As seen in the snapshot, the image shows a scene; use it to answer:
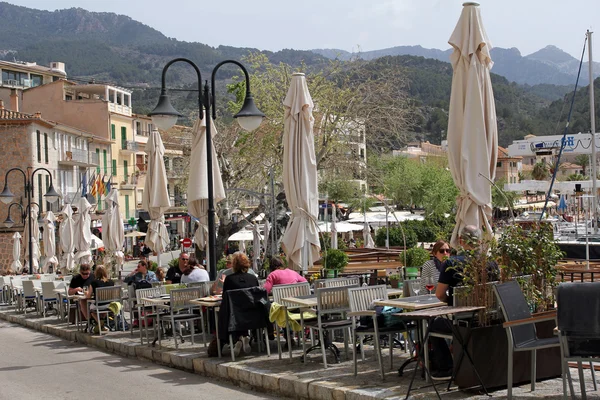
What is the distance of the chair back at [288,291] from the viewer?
11.8m

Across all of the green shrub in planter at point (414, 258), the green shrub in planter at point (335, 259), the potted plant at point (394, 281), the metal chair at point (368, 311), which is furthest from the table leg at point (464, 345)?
the green shrub in planter at point (335, 259)

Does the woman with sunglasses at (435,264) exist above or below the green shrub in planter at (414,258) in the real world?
above

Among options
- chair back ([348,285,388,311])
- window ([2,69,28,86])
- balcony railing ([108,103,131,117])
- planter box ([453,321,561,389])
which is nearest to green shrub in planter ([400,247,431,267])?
chair back ([348,285,388,311])

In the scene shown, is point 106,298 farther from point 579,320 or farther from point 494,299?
point 579,320

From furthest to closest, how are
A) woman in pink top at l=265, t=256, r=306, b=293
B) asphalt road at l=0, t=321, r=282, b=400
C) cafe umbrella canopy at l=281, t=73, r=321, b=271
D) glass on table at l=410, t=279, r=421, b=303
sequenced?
cafe umbrella canopy at l=281, t=73, r=321, b=271
woman in pink top at l=265, t=256, r=306, b=293
glass on table at l=410, t=279, r=421, b=303
asphalt road at l=0, t=321, r=282, b=400

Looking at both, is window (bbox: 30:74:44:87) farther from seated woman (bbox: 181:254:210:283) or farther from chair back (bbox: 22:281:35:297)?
seated woman (bbox: 181:254:210:283)

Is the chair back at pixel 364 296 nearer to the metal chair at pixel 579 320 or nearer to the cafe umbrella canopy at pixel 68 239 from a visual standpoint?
the metal chair at pixel 579 320

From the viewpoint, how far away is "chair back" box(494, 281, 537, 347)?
25.0 ft

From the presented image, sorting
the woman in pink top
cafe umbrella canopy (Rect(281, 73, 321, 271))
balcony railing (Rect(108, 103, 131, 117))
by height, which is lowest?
the woman in pink top

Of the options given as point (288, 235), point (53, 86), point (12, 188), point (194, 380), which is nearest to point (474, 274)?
point (194, 380)

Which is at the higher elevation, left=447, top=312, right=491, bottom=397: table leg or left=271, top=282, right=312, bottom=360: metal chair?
left=271, top=282, right=312, bottom=360: metal chair

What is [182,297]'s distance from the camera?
13.8 m

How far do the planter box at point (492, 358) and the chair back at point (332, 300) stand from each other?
98.9 inches

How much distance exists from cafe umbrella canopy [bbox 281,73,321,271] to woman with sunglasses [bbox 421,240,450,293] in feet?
14.1
